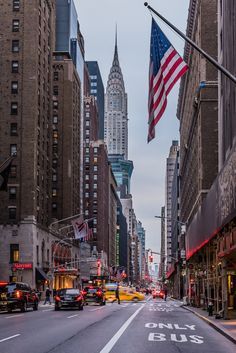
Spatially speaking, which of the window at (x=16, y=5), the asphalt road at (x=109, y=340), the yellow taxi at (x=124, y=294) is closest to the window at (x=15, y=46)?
the window at (x=16, y=5)

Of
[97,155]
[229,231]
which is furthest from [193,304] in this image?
[97,155]

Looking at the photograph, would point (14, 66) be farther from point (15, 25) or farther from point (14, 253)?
point (14, 253)

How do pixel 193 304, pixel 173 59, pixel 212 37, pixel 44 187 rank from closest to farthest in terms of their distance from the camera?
pixel 173 59 → pixel 193 304 → pixel 212 37 → pixel 44 187

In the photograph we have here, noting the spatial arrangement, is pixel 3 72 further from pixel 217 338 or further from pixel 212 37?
pixel 217 338

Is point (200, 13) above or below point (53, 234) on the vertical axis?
above

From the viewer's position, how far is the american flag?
18.5 meters

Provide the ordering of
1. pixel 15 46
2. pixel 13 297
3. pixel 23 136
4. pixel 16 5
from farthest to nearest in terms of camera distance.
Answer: pixel 16 5, pixel 15 46, pixel 23 136, pixel 13 297

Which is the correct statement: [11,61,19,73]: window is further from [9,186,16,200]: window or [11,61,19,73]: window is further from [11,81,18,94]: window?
[9,186,16,200]: window

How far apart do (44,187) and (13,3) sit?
1121 inches

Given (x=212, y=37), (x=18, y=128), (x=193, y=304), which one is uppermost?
(x=212, y=37)

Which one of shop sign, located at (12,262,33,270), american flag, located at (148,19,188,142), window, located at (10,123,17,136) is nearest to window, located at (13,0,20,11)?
window, located at (10,123,17,136)

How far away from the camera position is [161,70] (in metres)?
19.0

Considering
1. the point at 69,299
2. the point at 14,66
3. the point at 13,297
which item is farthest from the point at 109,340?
the point at 14,66

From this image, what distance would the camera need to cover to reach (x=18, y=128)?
92.4 metres
